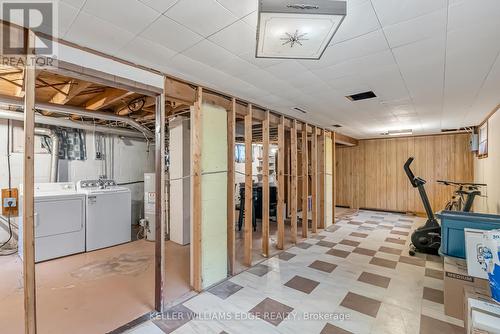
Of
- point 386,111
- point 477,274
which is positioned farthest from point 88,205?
point 386,111

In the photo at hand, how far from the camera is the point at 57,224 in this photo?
354cm

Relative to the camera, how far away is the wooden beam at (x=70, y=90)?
280 centimetres

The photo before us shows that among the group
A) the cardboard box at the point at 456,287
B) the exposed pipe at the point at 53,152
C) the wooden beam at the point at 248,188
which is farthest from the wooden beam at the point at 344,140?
the exposed pipe at the point at 53,152

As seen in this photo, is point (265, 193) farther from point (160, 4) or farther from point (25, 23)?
point (25, 23)

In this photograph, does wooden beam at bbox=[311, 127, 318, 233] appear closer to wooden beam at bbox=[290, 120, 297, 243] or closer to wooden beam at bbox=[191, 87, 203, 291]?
wooden beam at bbox=[290, 120, 297, 243]

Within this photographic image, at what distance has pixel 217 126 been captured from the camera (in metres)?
2.96

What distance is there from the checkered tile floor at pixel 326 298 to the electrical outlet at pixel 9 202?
3.43 m

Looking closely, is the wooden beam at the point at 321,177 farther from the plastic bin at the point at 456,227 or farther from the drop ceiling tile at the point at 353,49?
the drop ceiling tile at the point at 353,49

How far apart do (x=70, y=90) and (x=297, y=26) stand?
3.06 m

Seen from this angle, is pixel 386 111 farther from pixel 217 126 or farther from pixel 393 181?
pixel 393 181

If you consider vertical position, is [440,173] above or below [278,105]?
below

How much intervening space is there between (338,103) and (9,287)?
4740mm

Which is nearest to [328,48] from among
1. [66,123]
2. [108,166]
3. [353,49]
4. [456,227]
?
[353,49]

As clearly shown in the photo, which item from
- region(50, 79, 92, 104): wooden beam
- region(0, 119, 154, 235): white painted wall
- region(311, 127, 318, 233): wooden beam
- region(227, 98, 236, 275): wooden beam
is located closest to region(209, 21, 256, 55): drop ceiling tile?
region(227, 98, 236, 275): wooden beam
